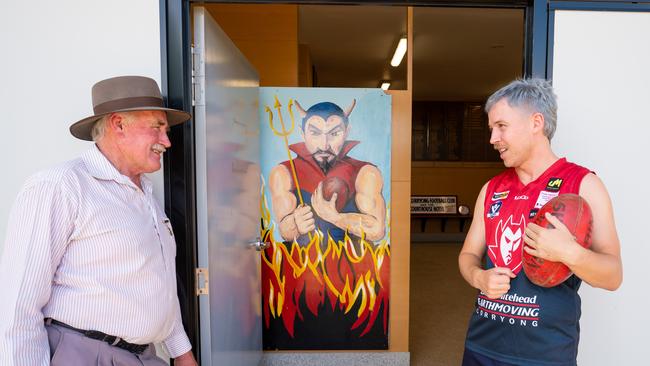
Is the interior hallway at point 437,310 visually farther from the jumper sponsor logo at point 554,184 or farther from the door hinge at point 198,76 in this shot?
the door hinge at point 198,76

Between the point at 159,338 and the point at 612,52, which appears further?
the point at 612,52

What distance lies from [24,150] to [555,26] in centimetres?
221

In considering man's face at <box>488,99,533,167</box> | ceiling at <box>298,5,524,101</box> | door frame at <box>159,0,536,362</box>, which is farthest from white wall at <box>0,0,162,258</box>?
ceiling at <box>298,5,524,101</box>

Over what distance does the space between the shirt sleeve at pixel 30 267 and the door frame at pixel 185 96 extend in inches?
20.8

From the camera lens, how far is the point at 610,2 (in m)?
1.59

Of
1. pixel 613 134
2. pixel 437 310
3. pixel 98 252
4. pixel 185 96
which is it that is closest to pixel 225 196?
pixel 185 96

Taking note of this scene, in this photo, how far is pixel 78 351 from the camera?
1082 mm

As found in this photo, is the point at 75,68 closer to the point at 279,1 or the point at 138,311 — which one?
the point at 279,1

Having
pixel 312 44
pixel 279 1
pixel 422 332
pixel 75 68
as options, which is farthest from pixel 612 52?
pixel 312 44

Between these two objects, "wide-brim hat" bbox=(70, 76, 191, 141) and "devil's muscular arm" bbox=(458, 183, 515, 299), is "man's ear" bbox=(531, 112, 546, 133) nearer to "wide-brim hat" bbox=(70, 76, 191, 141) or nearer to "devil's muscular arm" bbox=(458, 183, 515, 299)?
"devil's muscular arm" bbox=(458, 183, 515, 299)

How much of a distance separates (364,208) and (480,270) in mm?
1444

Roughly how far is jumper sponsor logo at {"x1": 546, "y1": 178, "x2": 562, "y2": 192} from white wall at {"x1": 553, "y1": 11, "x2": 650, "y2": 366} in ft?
1.71

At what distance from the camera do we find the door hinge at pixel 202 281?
1.63m

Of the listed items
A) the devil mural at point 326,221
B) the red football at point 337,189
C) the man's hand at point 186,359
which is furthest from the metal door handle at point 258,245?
the man's hand at point 186,359
